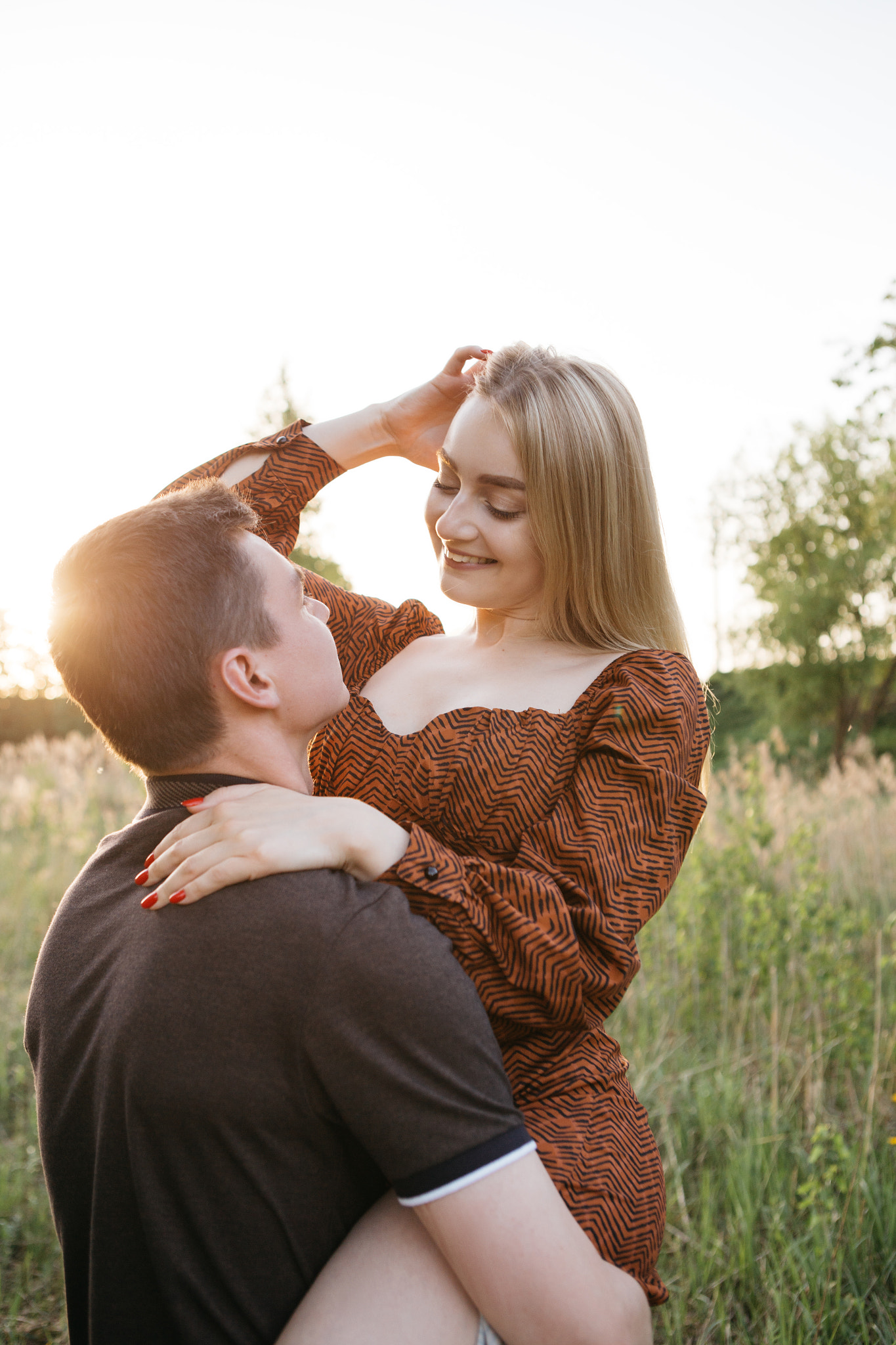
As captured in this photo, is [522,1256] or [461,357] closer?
[522,1256]

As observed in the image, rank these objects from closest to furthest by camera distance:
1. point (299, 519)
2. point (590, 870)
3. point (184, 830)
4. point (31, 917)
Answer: point (184, 830)
point (590, 870)
point (299, 519)
point (31, 917)

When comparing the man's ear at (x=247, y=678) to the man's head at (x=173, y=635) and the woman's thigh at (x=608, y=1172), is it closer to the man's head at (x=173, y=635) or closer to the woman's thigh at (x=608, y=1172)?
the man's head at (x=173, y=635)

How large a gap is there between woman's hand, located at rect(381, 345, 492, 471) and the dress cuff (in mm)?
1450

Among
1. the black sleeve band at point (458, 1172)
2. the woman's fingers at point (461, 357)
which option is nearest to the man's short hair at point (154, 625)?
the black sleeve band at point (458, 1172)

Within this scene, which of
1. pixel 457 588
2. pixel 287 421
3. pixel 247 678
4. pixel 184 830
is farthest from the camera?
pixel 287 421

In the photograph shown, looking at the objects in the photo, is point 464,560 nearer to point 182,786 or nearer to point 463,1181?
point 182,786

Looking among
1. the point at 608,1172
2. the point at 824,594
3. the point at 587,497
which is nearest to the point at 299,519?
the point at 587,497

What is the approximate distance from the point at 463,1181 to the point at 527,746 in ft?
3.14

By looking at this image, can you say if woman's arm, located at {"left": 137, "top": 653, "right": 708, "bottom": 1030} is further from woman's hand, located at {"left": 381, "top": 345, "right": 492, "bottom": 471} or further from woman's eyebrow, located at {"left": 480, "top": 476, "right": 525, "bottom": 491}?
woman's hand, located at {"left": 381, "top": 345, "right": 492, "bottom": 471}

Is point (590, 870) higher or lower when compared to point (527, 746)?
lower

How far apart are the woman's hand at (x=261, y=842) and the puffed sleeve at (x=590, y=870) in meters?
0.08

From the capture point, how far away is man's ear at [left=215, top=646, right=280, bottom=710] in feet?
5.14

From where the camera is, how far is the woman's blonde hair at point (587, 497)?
225 cm

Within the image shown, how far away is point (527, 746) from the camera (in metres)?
2.03
